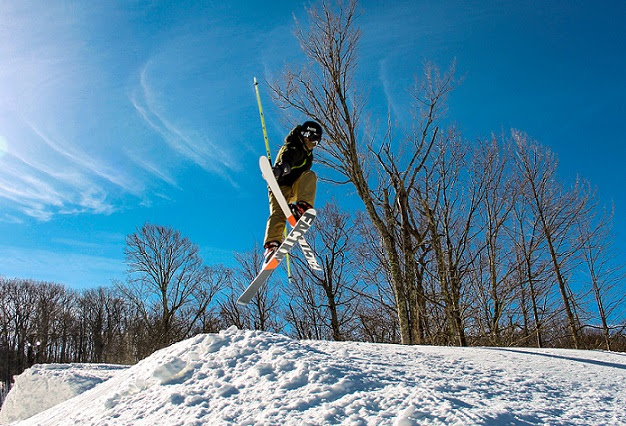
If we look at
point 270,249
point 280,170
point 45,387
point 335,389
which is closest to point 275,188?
point 280,170

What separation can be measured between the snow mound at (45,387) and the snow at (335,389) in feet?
20.7

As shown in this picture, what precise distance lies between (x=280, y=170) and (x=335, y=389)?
9.84 ft

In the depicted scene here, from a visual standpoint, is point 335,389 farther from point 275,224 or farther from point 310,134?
point 310,134

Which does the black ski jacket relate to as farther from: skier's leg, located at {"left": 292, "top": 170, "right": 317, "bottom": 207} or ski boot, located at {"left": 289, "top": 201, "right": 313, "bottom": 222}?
ski boot, located at {"left": 289, "top": 201, "right": 313, "bottom": 222}

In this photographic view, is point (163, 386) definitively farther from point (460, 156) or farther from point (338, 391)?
point (460, 156)

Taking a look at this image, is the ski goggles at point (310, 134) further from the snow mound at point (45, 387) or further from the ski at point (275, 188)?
the snow mound at point (45, 387)

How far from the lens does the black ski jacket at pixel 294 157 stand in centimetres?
532

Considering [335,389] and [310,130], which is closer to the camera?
[335,389]

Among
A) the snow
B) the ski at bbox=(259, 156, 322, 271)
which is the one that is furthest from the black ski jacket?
the snow

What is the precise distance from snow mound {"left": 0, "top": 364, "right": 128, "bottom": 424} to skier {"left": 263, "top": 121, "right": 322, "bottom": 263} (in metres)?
6.77

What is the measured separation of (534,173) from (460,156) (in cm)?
562

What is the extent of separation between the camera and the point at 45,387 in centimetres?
964

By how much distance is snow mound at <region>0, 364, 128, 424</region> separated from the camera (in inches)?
364

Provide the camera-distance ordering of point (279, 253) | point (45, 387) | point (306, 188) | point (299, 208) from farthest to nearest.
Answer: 1. point (45, 387)
2. point (306, 188)
3. point (299, 208)
4. point (279, 253)
